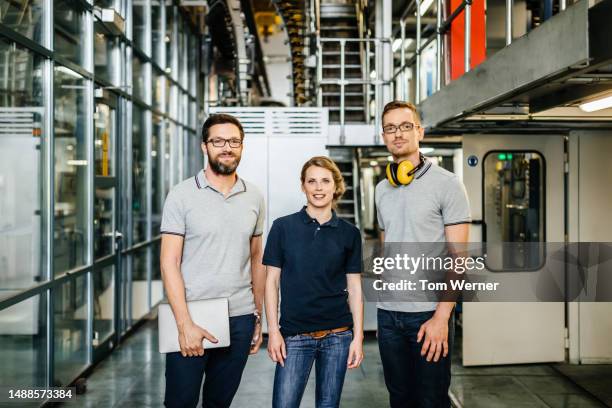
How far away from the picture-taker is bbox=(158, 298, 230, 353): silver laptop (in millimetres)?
2699

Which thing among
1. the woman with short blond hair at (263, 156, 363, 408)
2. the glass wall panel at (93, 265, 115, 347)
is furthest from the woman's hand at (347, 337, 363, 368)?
the glass wall panel at (93, 265, 115, 347)

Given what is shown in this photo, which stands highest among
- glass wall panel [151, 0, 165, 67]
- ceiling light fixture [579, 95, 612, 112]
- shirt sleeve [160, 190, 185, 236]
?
glass wall panel [151, 0, 165, 67]

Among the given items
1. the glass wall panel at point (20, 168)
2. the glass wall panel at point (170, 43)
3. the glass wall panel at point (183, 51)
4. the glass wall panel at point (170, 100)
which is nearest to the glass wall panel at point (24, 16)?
the glass wall panel at point (20, 168)

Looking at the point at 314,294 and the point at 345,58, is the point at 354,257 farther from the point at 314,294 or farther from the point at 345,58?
the point at 345,58

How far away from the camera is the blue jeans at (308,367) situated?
2.79 metres

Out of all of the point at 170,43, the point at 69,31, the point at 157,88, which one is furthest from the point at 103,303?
the point at 170,43

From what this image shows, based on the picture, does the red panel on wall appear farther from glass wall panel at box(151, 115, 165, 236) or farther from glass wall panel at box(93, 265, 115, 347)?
glass wall panel at box(151, 115, 165, 236)

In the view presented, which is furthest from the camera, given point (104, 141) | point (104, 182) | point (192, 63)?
point (192, 63)

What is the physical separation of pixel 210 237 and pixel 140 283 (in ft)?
19.2

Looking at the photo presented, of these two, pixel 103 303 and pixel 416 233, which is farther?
pixel 103 303

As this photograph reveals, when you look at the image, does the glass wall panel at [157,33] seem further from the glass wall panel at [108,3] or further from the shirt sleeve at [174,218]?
the shirt sleeve at [174,218]

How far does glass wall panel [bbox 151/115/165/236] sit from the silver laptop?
6380 millimetres

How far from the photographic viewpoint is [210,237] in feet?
8.98

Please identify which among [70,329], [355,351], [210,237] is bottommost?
[70,329]
